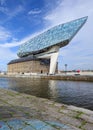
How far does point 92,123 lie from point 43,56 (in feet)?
307

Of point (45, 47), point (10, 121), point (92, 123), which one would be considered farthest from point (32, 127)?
point (45, 47)

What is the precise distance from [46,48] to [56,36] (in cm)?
1147

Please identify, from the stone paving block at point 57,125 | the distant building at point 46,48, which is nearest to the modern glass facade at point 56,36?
the distant building at point 46,48

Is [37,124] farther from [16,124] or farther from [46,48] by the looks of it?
[46,48]

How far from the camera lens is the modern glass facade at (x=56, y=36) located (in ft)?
262

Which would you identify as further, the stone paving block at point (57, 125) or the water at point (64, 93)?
the water at point (64, 93)

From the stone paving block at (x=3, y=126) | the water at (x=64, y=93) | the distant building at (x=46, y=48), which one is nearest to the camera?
the stone paving block at (x=3, y=126)

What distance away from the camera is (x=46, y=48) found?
3708 inches

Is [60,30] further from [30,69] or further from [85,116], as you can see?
[85,116]

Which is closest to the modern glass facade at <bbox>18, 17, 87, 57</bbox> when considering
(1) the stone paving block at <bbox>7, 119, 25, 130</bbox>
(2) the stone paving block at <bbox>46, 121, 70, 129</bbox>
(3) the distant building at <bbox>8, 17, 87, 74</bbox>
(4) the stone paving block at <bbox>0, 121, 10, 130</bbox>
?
(3) the distant building at <bbox>8, 17, 87, 74</bbox>

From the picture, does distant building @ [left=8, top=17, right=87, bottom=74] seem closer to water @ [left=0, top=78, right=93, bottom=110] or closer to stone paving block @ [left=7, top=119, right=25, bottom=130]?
water @ [left=0, top=78, right=93, bottom=110]

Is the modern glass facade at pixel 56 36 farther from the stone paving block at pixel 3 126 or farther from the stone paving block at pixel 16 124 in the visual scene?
the stone paving block at pixel 3 126

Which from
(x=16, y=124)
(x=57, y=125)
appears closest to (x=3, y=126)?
(x=16, y=124)

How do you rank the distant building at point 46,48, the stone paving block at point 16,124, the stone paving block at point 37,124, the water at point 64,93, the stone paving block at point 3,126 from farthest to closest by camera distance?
the distant building at point 46,48
the water at point 64,93
the stone paving block at point 37,124
the stone paving block at point 16,124
the stone paving block at point 3,126
